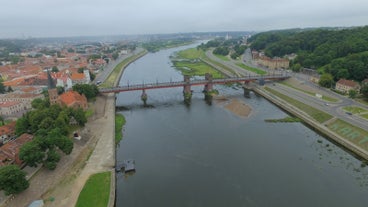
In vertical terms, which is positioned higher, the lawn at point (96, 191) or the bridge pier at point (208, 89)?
the bridge pier at point (208, 89)

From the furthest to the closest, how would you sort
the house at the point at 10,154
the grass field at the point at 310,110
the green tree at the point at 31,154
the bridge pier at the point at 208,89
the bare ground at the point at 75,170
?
the bridge pier at the point at 208,89
the grass field at the point at 310,110
the house at the point at 10,154
the green tree at the point at 31,154
the bare ground at the point at 75,170

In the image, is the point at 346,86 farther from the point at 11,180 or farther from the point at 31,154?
the point at 11,180

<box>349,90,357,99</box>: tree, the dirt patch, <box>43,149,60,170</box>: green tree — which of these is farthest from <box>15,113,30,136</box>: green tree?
<box>349,90,357,99</box>: tree

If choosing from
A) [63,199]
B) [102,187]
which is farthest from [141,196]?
[63,199]

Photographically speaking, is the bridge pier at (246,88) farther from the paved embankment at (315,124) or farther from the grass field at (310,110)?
the grass field at (310,110)

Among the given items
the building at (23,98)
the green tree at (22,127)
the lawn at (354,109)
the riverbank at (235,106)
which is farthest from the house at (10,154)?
the lawn at (354,109)

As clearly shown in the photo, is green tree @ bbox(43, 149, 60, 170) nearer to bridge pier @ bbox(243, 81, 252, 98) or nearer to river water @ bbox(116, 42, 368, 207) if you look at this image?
river water @ bbox(116, 42, 368, 207)

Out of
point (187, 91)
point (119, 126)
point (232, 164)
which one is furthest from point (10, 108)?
point (232, 164)

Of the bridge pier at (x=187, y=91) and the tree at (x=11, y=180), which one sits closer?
the tree at (x=11, y=180)
